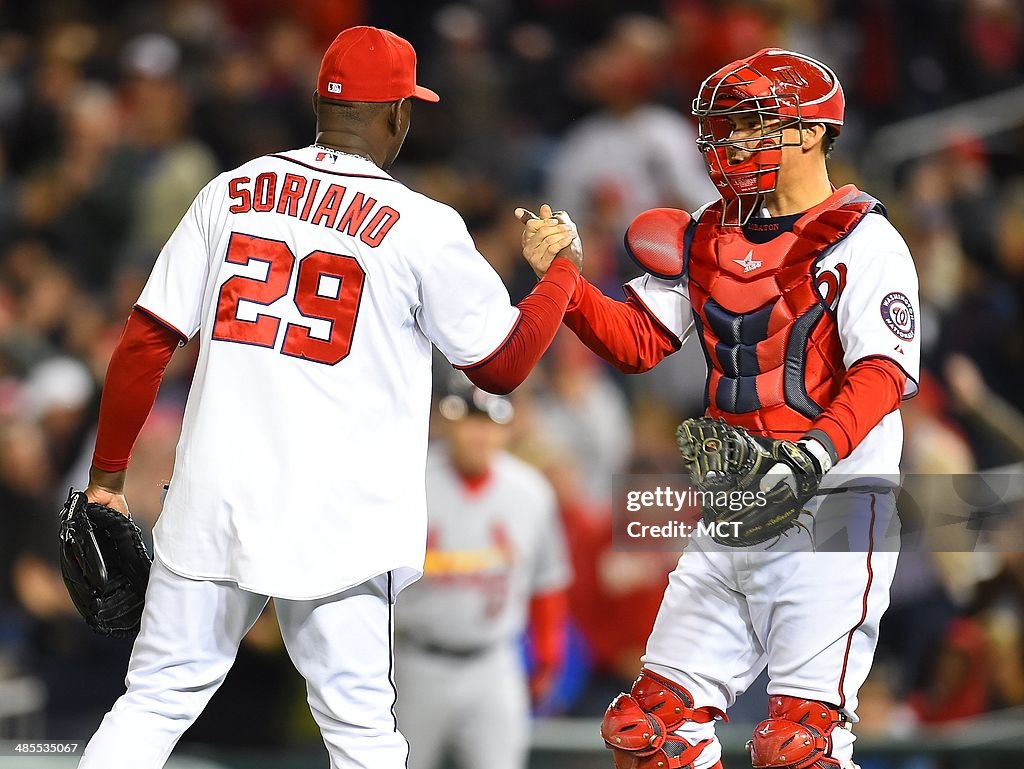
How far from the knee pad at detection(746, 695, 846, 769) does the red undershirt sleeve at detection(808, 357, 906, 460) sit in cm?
59

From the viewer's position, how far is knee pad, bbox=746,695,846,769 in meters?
3.27

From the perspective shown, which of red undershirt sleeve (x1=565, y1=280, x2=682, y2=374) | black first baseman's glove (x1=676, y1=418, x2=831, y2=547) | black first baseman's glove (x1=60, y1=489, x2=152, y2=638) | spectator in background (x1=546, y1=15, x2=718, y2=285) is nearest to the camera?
black first baseman's glove (x1=676, y1=418, x2=831, y2=547)

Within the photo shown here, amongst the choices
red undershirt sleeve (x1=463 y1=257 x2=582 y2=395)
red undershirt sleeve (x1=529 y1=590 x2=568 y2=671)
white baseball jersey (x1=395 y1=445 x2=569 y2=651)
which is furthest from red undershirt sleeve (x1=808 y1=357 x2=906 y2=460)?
red undershirt sleeve (x1=529 y1=590 x2=568 y2=671)

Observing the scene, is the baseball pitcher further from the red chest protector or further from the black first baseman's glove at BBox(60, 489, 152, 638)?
the red chest protector

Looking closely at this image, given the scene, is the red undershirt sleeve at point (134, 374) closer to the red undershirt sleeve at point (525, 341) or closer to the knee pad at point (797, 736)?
the red undershirt sleeve at point (525, 341)

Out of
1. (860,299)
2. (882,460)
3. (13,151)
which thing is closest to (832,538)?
(882,460)

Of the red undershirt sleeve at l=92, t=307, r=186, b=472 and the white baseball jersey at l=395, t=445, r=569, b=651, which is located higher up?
the red undershirt sleeve at l=92, t=307, r=186, b=472

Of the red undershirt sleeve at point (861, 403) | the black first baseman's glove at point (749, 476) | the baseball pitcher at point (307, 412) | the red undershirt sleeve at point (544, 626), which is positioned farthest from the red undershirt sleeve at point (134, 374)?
the red undershirt sleeve at point (544, 626)

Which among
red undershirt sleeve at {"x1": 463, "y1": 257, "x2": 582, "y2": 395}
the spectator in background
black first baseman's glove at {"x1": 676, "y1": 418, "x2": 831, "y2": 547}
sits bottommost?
black first baseman's glove at {"x1": 676, "y1": 418, "x2": 831, "y2": 547}

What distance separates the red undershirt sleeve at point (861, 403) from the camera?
3.17 metres

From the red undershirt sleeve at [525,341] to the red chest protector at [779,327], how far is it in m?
0.35

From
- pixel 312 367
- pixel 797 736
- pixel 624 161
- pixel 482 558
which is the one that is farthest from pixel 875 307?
pixel 624 161

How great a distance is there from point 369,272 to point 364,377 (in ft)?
0.75

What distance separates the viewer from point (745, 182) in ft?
11.5
